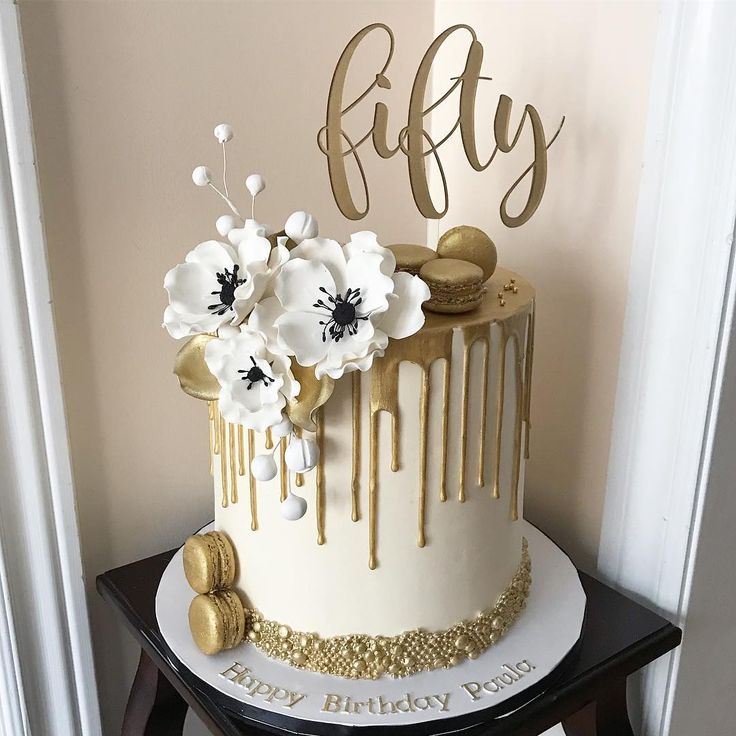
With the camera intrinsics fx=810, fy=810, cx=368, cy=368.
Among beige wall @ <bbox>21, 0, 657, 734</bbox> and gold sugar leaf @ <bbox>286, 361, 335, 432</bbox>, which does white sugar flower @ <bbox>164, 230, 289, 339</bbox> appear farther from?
beige wall @ <bbox>21, 0, 657, 734</bbox>

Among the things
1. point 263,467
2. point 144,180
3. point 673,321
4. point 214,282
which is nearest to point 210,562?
point 263,467

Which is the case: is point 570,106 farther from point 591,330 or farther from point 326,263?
point 326,263

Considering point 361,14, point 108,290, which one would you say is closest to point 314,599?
point 108,290

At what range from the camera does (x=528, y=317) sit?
718 mm

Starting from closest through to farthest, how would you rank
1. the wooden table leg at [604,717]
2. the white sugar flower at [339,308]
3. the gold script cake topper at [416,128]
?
1. the white sugar flower at [339,308]
2. the gold script cake topper at [416,128]
3. the wooden table leg at [604,717]

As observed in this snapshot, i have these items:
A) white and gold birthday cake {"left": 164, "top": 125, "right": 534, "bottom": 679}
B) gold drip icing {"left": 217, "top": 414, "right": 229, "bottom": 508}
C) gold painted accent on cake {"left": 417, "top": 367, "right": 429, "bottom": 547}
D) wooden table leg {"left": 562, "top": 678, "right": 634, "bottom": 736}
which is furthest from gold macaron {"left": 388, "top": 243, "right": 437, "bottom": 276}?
wooden table leg {"left": 562, "top": 678, "right": 634, "bottom": 736}

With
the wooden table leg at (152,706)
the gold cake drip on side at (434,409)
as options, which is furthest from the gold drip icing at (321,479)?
the wooden table leg at (152,706)

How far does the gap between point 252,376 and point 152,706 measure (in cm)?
44

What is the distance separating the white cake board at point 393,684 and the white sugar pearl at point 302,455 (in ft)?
0.68

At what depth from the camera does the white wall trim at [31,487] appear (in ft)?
2.40

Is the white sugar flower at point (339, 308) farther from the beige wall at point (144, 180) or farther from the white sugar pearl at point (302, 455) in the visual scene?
the beige wall at point (144, 180)

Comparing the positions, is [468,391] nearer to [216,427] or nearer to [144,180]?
[216,427]

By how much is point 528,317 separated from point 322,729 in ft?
1.27

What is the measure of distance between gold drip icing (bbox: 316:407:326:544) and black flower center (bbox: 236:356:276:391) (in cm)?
6
